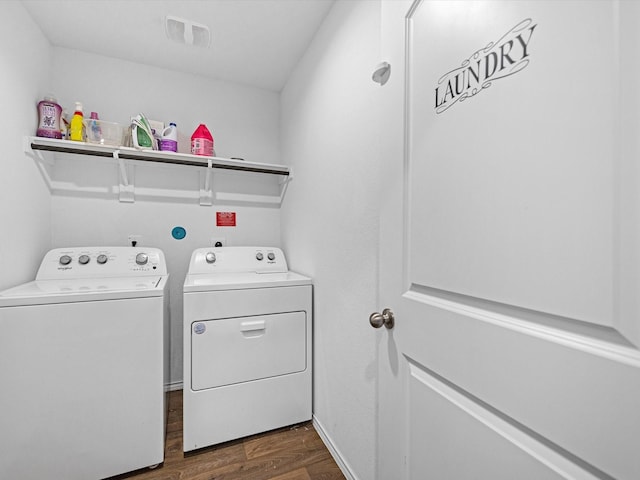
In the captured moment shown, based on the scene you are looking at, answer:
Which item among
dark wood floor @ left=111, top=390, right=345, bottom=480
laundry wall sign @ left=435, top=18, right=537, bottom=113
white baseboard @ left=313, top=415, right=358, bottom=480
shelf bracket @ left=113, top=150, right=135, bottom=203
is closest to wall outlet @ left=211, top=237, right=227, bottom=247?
shelf bracket @ left=113, top=150, right=135, bottom=203

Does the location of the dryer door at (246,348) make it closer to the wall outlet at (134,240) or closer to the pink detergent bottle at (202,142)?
the wall outlet at (134,240)

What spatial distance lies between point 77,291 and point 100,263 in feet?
1.52

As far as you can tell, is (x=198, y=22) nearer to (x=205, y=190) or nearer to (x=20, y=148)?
(x=205, y=190)

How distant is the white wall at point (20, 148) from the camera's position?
4.65ft

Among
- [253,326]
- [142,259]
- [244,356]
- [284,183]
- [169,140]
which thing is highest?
[169,140]

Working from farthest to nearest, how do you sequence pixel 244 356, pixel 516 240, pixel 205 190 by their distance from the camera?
pixel 205 190, pixel 244 356, pixel 516 240

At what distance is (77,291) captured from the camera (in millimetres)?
1372

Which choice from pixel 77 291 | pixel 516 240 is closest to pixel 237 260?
pixel 77 291

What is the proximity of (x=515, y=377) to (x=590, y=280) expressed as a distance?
22cm

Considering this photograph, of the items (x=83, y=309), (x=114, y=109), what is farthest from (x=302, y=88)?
(x=83, y=309)

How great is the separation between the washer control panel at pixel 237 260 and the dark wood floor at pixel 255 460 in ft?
3.29

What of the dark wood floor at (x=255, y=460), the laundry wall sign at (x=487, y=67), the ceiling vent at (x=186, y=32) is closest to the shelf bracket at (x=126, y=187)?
the ceiling vent at (x=186, y=32)

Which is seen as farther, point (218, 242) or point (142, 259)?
point (218, 242)

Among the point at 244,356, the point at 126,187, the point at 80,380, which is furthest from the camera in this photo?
the point at 126,187
